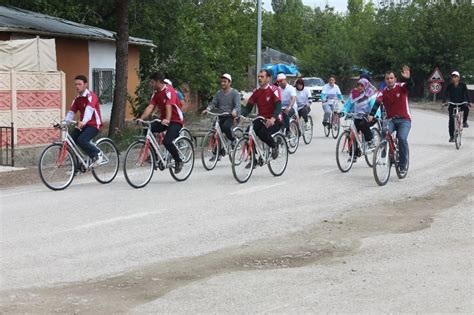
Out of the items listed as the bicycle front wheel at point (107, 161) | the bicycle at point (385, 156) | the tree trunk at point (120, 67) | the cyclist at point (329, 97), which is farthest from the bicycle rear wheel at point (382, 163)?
the tree trunk at point (120, 67)

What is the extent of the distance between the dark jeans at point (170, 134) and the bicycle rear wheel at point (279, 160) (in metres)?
1.77

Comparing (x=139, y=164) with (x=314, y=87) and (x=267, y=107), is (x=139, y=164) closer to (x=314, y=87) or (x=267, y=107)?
(x=267, y=107)

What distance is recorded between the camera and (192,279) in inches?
267

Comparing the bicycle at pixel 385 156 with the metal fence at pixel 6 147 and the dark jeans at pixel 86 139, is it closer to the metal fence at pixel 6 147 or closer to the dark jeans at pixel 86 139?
the dark jeans at pixel 86 139

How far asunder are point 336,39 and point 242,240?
230 ft

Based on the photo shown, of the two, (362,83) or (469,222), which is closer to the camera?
(469,222)

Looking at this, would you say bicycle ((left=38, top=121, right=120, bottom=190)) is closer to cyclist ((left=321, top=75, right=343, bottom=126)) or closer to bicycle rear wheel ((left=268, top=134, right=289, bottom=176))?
bicycle rear wheel ((left=268, top=134, right=289, bottom=176))

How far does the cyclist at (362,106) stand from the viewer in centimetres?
1405

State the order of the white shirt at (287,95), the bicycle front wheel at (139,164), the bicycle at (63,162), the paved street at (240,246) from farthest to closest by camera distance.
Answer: the white shirt at (287,95)
the bicycle front wheel at (139,164)
the bicycle at (63,162)
the paved street at (240,246)

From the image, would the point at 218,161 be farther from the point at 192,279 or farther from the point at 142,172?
the point at 192,279

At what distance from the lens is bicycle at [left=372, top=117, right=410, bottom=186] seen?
12383 mm

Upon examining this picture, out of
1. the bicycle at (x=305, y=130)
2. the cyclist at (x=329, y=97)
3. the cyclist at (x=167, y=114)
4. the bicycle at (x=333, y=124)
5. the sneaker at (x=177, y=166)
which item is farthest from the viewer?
the bicycle at (x=333, y=124)

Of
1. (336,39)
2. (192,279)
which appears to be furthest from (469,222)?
(336,39)

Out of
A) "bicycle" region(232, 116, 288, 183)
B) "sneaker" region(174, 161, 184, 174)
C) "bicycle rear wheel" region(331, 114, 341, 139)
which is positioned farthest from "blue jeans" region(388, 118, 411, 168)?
"bicycle rear wheel" region(331, 114, 341, 139)
